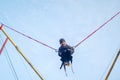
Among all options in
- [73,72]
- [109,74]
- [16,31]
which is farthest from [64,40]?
[109,74]

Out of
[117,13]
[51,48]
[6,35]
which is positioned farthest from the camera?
[117,13]

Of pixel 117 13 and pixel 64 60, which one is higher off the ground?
pixel 117 13

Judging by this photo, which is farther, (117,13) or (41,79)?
(117,13)

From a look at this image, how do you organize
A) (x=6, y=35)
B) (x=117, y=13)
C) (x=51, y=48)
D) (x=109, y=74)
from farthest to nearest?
(x=117, y=13) < (x=51, y=48) < (x=6, y=35) < (x=109, y=74)

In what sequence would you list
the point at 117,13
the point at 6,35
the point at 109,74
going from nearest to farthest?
the point at 109,74, the point at 6,35, the point at 117,13

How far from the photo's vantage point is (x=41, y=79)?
566 inches

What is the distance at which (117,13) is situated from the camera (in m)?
19.1

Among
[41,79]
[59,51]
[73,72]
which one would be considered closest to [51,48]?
[59,51]

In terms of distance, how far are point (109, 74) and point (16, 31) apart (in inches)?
Answer: 281

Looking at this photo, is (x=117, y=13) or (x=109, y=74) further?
(x=117, y=13)

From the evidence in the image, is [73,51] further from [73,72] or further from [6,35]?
[6,35]

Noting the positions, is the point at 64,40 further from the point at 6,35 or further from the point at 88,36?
the point at 6,35

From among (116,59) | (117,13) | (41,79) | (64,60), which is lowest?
(41,79)

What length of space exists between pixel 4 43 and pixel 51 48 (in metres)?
3.10
